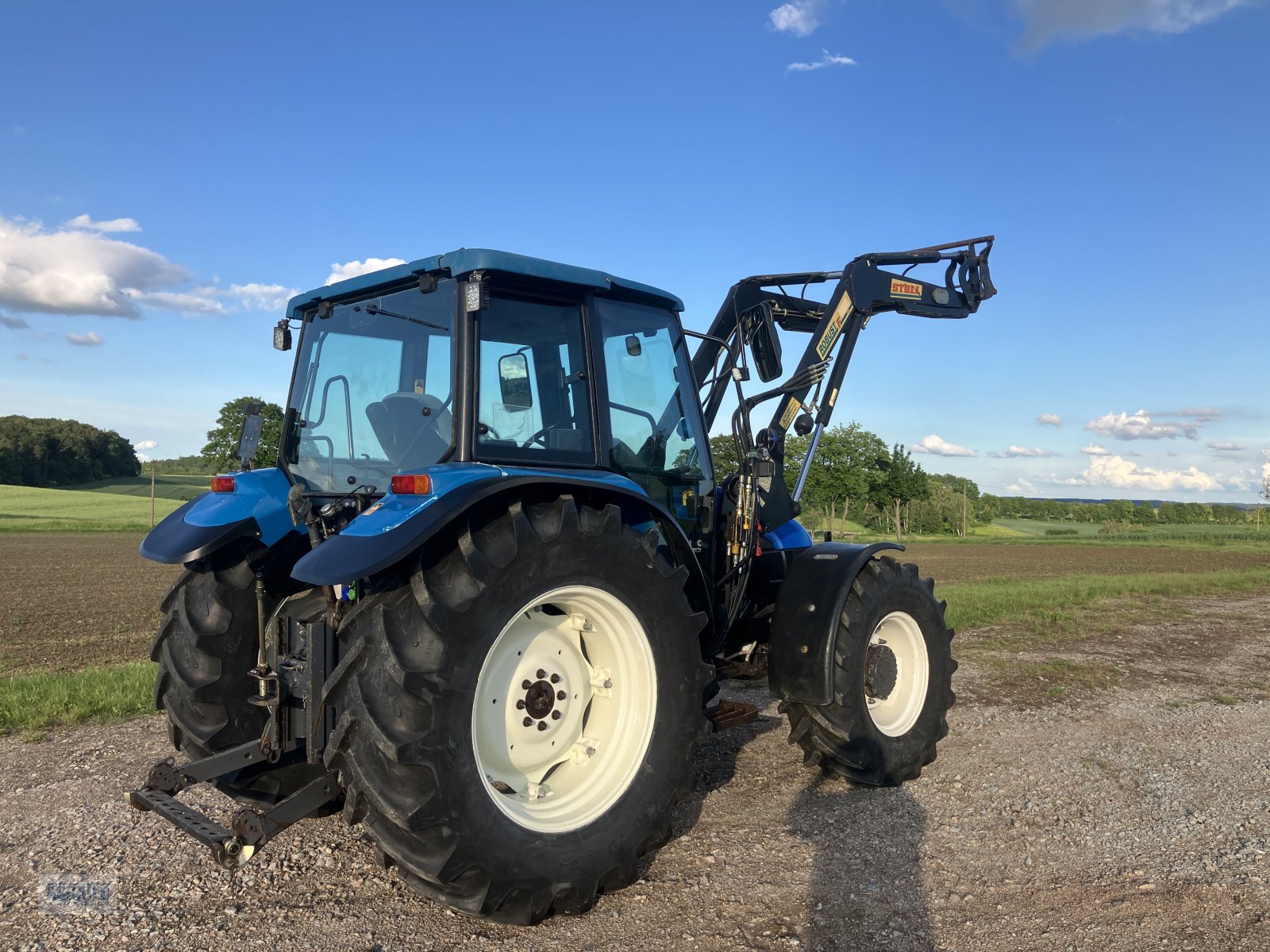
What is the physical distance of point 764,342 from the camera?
6297 mm

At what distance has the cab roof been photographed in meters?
3.79

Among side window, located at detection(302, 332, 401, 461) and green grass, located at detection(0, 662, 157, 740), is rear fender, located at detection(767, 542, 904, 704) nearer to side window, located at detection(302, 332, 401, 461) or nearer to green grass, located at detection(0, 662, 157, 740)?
side window, located at detection(302, 332, 401, 461)

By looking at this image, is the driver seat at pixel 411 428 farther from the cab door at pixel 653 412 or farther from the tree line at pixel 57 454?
the tree line at pixel 57 454

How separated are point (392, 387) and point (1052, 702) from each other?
5512 millimetres

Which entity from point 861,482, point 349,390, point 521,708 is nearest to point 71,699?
point 349,390

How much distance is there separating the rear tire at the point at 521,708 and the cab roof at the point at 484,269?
40.8 inches

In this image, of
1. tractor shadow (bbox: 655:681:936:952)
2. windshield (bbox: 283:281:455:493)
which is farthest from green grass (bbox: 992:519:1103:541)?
windshield (bbox: 283:281:455:493)

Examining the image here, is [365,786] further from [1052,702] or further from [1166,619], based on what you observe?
[1166,619]

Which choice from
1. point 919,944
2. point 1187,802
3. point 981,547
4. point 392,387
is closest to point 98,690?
point 392,387

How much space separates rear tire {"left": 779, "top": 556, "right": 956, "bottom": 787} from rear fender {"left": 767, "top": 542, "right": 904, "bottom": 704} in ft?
0.34

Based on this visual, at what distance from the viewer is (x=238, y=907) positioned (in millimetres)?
3387

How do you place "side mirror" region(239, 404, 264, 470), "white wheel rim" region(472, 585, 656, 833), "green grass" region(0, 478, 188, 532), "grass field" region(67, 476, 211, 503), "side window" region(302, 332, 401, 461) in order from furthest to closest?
1. "grass field" region(67, 476, 211, 503)
2. "green grass" region(0, 478, 188, 532)
3. "side mirror" region(239, 404, 264, 470)
4. "side window" region(302, 332, 401, 461)
5. "white wheel rim" region(472, 585, 656, 833)

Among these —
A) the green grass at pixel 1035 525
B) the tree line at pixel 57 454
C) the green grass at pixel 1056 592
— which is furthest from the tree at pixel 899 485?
the tree line at pixel 57 454

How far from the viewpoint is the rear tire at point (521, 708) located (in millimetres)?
3049
